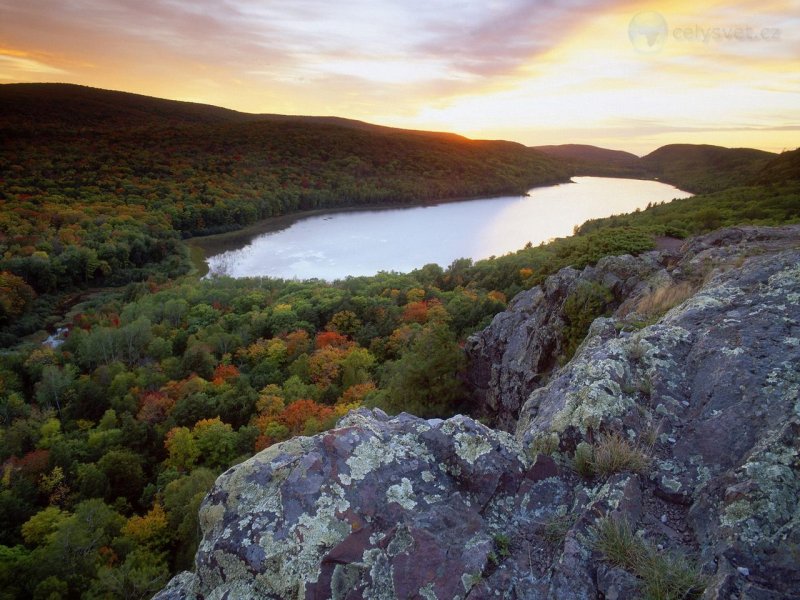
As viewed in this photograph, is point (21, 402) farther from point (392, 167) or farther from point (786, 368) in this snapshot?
point (392, 167)

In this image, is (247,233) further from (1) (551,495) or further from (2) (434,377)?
(1) (551,495)

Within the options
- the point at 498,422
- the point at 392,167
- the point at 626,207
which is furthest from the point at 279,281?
the point at 392,167

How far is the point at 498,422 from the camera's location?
1318cm

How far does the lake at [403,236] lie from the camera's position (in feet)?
205

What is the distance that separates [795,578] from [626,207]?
317 ft

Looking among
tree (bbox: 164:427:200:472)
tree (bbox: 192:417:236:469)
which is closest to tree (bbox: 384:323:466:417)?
tree (bbox: 192:417:236:469)

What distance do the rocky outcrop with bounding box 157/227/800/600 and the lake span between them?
54.5 m

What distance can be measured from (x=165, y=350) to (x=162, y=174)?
8374 cm

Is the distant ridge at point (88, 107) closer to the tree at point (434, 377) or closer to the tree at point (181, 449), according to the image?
the tree at point (181, 449)

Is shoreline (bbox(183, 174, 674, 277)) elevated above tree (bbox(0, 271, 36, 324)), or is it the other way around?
shoreline (bbox(183, 174, 674, 277))

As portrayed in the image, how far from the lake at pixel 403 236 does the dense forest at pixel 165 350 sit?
30.8 ft

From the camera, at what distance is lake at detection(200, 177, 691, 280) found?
62.5m

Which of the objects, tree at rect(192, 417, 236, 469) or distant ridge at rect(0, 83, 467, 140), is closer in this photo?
tree at rect(192, 417, 236, 469)

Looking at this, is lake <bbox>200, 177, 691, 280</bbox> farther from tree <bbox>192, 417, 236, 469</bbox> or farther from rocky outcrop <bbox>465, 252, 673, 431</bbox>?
rocky outcrop <bbox>465, 252, 673, 431</bbox>
